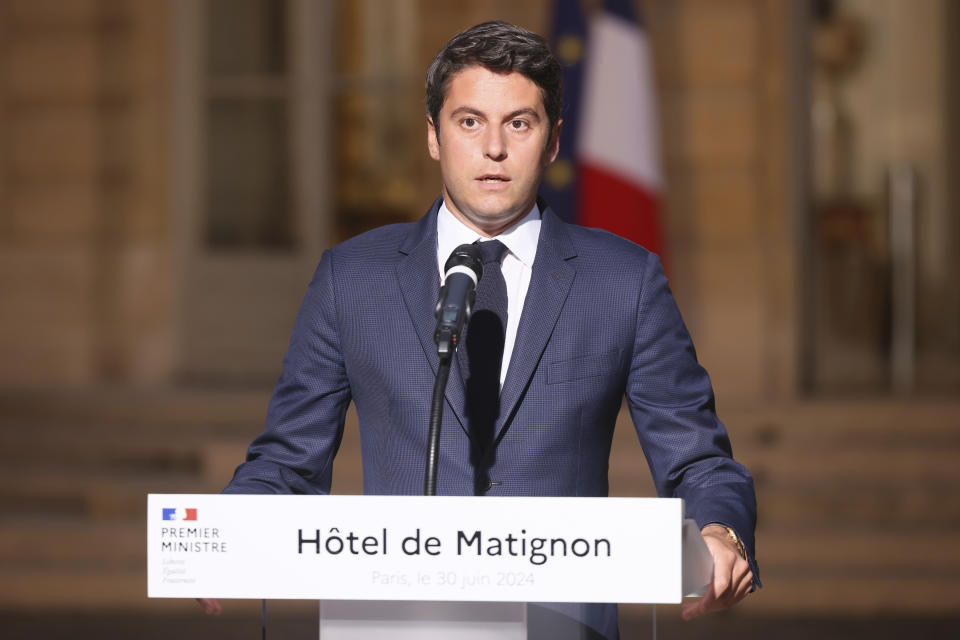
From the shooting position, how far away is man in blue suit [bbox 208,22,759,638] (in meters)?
1.76

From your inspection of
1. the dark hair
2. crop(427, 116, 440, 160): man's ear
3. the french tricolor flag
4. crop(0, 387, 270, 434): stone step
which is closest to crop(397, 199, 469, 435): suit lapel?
crop(427, 116, 440, 160): man's ear

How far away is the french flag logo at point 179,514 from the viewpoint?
142cm

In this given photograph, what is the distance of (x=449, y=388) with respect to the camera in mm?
1805

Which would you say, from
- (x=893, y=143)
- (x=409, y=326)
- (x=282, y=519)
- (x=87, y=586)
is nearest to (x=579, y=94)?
(x=893, y=143)

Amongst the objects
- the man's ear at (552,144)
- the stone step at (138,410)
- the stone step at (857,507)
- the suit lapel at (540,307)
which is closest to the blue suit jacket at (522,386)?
the suit lapel at (540,307)

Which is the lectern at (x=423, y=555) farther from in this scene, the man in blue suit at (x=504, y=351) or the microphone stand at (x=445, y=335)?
the man in blue suit at (x=504, y=351)

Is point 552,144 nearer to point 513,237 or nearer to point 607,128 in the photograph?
point 513,237

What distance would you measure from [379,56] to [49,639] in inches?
175

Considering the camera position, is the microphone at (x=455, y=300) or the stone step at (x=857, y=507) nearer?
the microphone at (x=455, y=300)

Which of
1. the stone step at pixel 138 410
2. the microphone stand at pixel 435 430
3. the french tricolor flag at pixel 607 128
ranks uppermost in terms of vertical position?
the french tricolor flag at pixel 607 128

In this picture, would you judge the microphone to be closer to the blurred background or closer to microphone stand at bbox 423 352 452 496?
microphone stand at bbox 423 352 452 496

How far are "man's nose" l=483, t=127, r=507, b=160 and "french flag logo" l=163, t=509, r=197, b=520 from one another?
2.21 ft

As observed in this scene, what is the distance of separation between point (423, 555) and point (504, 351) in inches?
20.2

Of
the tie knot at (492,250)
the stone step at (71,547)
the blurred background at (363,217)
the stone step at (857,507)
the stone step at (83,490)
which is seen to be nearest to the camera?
the tie knot at (492,250)
